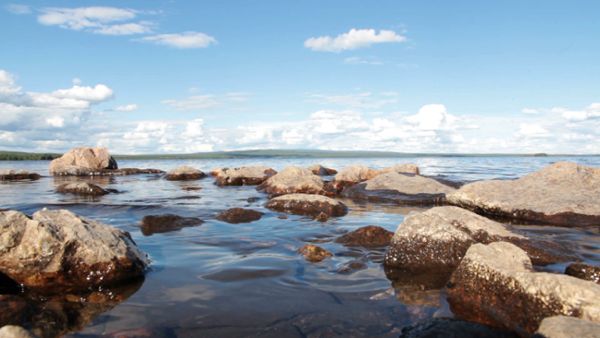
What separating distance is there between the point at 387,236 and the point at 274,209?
18.3 feet

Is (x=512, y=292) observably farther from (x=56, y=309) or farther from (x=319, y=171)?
(x=319, y=171)

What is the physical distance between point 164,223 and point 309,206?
15.0 ft

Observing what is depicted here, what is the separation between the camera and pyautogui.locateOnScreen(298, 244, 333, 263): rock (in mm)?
7745

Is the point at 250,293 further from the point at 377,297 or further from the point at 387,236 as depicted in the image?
the point at 387,236

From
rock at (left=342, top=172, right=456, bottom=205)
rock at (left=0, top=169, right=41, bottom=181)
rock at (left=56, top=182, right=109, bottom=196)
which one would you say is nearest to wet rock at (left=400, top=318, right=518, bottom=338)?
rock at (left=342, top=172, right=456, bottom=205)

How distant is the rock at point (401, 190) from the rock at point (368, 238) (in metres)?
7.26

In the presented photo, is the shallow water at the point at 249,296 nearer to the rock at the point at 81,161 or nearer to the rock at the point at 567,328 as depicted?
the rock at the point at 567,328

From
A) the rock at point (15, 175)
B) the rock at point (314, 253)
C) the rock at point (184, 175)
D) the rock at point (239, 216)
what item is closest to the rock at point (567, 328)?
the rock at point (314, 253)

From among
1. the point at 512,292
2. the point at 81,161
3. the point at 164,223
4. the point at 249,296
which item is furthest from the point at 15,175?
the point at 512,292

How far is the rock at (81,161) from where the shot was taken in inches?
1515

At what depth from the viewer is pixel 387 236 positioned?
924 cm

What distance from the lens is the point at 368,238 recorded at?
29.9ft

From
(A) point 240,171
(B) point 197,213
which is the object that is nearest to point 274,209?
(B) point 197,213

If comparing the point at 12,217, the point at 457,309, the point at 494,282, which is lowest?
the point at 457,309
